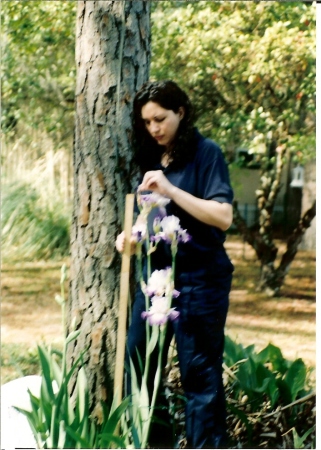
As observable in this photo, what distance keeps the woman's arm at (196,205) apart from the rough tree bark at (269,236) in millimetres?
1211

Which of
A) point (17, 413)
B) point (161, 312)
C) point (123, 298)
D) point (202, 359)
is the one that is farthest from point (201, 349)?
point (17, 413)

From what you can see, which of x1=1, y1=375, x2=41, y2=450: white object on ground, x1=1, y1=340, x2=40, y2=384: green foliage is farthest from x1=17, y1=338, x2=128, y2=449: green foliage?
x1=1, y1=340, x2=40, y2=384: green foliage

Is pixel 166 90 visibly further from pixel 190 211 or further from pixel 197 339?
pixel 197 339

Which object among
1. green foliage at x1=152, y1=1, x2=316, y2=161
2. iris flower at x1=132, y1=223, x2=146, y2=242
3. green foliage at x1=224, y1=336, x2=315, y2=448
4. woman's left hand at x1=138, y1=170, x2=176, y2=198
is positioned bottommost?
green foliage at x1=224, y1=336, x2=315, y2=448

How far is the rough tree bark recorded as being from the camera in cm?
324

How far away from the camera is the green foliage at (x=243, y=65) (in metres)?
3.14

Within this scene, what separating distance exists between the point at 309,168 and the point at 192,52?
0.96m

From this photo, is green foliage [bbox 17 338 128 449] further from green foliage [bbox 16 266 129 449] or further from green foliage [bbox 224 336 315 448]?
green foliage [bbox 224 336 315 448]

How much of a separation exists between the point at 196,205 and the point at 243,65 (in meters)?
1.63

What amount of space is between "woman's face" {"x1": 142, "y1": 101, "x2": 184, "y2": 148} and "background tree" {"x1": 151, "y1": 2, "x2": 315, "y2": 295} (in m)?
1.01

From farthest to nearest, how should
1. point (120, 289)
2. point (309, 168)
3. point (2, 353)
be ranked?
1. point (309, 168)
2. point (2, 353)
3. point (120, 289)

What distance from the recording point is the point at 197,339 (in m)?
2.11

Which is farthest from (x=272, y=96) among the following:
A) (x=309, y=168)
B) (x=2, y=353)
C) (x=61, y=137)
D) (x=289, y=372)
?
(x=2, y=353)

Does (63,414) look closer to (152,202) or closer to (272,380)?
(152,202)
